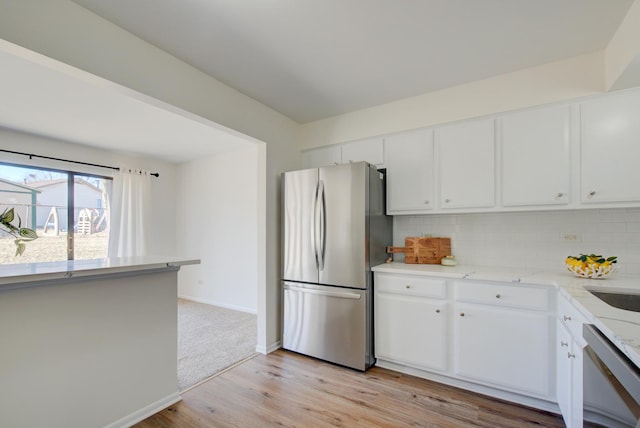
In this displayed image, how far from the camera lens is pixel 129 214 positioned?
454cm

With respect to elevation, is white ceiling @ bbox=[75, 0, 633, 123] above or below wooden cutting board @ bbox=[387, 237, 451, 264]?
above

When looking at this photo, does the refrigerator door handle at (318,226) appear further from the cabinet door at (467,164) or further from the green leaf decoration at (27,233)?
the green leaf decoration at (27,233)

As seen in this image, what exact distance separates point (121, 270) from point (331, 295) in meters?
1.65

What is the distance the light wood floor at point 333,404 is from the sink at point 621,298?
0.85 metres

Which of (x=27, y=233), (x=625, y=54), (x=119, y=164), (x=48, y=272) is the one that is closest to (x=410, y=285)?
(x=625, y=54)

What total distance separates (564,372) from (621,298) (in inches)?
21.3

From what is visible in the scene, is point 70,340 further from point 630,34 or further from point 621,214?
point 621,214

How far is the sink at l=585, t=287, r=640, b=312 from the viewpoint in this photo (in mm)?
1612

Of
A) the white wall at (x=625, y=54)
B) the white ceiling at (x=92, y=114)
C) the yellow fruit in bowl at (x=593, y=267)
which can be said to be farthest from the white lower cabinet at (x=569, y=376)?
the white ceiling at (x=92, y=114)

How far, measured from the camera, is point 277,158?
310cm

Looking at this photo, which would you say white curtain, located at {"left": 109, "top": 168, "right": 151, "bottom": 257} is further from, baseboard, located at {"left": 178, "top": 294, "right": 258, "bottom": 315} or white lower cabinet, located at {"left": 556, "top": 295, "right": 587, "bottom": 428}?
white lower cabinet, located at {"left": 556, "top": 295, "right": 587, "bottom": 428}

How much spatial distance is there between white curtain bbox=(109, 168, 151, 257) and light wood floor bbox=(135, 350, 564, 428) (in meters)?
3.17

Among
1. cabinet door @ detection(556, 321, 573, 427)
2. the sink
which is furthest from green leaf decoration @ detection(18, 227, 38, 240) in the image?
the sink

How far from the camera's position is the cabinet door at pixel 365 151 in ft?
9.49
